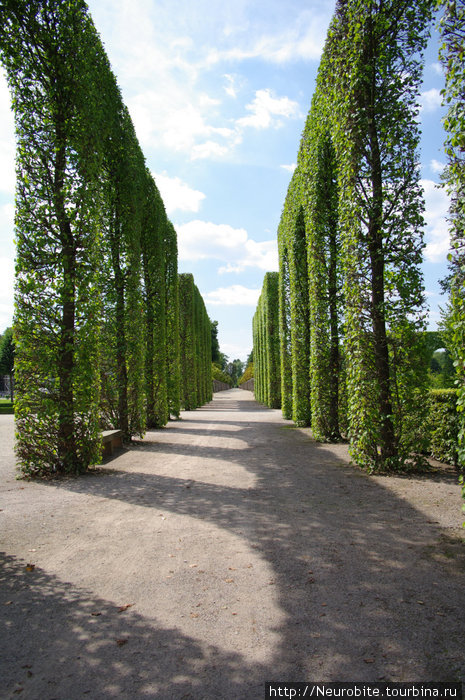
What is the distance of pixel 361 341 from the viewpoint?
6.74 meters

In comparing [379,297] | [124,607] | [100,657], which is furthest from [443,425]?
[100,657]

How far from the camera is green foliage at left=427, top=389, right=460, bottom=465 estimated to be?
6.76 metres

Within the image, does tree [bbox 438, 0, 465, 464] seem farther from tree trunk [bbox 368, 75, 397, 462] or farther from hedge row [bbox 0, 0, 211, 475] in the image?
hedge row [bbox 0, 0, 211, 475]

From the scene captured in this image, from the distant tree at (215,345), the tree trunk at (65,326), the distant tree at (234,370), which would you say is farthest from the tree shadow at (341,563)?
the distant tree at (234,370)

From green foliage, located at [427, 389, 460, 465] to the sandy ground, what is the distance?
44.1 inches

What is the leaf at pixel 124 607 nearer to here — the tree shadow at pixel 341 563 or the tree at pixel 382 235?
the tree shadow at pixel 341 563

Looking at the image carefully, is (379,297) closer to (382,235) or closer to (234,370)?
(382,235)

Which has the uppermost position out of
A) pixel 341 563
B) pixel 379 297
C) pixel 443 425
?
pixel 379 297

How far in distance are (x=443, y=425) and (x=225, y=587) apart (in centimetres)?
520

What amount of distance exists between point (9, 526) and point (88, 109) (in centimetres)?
632

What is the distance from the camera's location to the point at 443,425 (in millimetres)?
6922

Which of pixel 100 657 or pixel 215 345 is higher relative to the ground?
pixel 215 345

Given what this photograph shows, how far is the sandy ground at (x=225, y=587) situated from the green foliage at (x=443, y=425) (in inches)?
44.1

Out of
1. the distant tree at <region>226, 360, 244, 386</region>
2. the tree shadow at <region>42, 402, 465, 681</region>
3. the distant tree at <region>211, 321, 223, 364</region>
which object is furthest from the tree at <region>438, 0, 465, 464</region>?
the distant tree at <region>226, 360, 244, 386</region>
